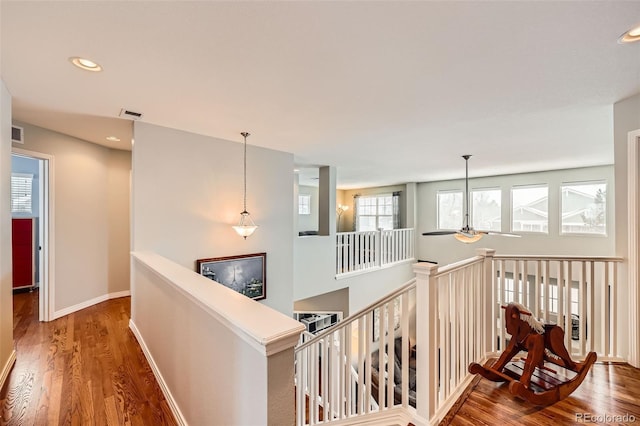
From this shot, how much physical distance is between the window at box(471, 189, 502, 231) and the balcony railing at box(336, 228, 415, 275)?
1719 mm

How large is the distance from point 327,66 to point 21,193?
6.38 m

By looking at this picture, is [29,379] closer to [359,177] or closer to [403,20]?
[403,20]

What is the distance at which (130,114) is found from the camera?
9.39ft

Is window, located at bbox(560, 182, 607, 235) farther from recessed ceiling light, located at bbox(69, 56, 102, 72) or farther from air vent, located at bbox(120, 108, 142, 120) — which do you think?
recessed ceiling light, located at bbox(69, 56, 102, 72)

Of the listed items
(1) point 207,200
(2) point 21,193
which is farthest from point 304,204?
(2) point 21,193

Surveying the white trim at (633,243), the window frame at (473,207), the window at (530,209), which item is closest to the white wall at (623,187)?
the white trim at (633,243)

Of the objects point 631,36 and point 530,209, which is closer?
point 631,36

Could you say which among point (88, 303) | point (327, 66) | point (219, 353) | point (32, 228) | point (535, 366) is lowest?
point (88, 303)

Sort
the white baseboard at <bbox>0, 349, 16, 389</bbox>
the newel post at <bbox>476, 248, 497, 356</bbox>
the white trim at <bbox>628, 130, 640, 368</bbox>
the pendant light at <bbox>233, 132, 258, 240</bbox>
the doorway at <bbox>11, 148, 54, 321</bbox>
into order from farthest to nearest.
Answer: the pendant light at <bbox>233, 132, 258, 240</bbox> < the doorway at <bbox>11, 148, 54, 321</bbox> < the newel post at <bbox>476, 248, 497, 356</bbox> < the white trim at <bbox>628, 130, 640, 368</bbox> < the white baseboard at <bbox>0, 349, 16, 389</bbox>

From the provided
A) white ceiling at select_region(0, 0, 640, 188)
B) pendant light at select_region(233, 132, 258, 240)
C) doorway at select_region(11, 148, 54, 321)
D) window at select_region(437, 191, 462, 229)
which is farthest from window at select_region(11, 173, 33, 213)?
window at select_region(437, 191, 462, 229)

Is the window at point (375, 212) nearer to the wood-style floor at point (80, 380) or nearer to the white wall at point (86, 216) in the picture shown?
the white wall at point (86, 216)

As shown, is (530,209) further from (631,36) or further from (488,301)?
(631,36)

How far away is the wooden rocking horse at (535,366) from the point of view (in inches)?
80.4

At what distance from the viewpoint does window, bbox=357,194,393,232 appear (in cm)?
950
